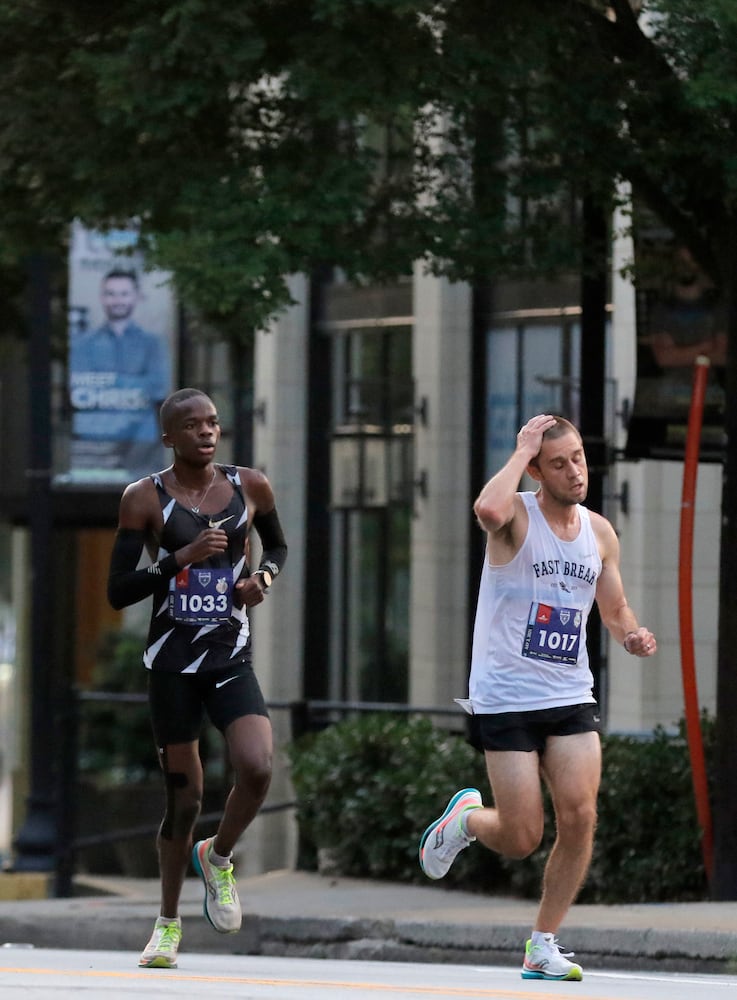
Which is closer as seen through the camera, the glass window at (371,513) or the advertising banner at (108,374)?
the glass window at (371,513)

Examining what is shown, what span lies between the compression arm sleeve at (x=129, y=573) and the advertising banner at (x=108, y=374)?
1191cm

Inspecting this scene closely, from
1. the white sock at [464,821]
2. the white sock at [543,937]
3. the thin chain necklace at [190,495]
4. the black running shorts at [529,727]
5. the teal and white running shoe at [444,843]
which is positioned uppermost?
the thin chain necklace at [190,495]

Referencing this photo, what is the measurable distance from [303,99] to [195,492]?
2778 mm

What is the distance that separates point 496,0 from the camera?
34.1 ft

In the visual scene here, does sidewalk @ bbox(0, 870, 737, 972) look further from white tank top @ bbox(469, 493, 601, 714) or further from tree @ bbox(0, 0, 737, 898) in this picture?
white tank top @ bbox(469, 493, 601, 714)

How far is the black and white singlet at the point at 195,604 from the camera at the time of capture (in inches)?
313

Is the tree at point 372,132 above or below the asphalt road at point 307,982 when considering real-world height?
above

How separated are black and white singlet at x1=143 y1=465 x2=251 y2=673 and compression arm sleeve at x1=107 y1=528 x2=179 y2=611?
0.16 ft

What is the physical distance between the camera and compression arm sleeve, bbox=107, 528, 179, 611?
7922mm

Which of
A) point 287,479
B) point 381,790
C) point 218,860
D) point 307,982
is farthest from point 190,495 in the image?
point 287,479

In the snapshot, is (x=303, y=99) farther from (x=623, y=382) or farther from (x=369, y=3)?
(x=623, y=382)

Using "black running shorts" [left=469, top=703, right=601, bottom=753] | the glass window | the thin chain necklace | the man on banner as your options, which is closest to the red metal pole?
"black running shorts" [left=469, top=703, right=601, bottom=753]

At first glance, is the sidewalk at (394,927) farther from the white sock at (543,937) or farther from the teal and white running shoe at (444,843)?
the teal and white running shoe at (444,843)

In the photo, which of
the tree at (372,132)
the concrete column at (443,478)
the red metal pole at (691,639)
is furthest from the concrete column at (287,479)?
the red metal pole at (691,639)
